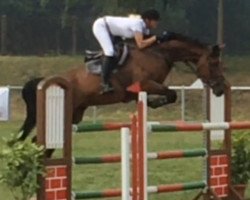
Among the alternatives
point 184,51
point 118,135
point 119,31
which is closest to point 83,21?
point 118,135

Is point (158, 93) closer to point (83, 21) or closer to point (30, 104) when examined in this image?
point (30, 104)

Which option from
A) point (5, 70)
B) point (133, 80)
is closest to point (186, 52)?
point (133, 80)

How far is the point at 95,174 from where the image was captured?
452 inches

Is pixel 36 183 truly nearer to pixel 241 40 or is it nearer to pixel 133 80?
pixel 133 80

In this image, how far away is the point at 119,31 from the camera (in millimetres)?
10703

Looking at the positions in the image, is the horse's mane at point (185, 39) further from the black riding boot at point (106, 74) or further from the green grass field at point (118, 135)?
the green grass field at point (118, 135)

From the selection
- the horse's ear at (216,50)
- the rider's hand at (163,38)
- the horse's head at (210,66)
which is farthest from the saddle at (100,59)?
the horse's ear at (216,50)

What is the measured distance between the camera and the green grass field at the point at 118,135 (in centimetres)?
1095

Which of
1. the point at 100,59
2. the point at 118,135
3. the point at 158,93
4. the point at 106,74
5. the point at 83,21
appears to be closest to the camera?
the point at 158,93

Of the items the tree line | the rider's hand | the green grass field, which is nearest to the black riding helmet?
the rider's hand

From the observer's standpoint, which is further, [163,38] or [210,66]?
[163,38]

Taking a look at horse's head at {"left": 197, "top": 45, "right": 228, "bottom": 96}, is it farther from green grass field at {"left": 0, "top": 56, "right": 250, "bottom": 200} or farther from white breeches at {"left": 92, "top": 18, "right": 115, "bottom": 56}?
green grass field at {"left": 0, "top": 56, "right": 250, "bottom": 200}

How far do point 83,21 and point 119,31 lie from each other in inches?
1381

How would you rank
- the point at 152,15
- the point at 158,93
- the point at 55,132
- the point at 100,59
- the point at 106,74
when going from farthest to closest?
the point at 100,59 → the point at 106,74 → the point at 158,93 → the point at 152,15 → the point at 55,132
